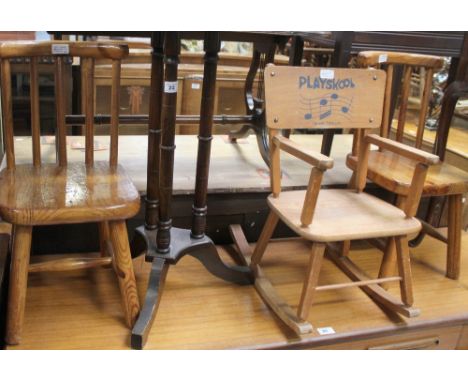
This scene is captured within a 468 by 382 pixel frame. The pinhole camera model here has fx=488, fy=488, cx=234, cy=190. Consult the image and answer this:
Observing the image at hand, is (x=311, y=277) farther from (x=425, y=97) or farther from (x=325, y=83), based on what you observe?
(x=425, y=97)

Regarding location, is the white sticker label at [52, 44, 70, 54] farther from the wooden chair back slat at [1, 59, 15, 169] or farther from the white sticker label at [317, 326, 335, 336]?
the white sticker label at [317, 326, 335, 336]

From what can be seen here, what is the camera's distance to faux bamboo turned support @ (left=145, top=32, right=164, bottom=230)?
1547 mm

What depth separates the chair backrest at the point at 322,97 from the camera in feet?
5.43

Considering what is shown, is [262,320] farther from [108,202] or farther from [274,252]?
[108,202]

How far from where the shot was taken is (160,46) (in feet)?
5.04

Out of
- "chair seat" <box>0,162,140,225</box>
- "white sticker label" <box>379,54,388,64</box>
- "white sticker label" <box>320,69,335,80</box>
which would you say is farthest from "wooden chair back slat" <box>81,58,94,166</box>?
"white sticker label" <box>379,54,388,64</box>

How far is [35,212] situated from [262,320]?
0.81 meters

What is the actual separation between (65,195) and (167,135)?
0.35m

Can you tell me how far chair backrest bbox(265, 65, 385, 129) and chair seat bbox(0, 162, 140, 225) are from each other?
0.56 m

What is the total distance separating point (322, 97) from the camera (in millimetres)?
1722

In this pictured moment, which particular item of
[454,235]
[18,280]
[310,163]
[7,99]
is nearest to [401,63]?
[454,235]

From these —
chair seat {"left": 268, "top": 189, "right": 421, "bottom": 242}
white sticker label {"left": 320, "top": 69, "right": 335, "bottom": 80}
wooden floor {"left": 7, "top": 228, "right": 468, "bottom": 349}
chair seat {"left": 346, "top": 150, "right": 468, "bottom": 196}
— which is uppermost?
white sticker label {"left": 320, "top": 69, "right": 335, "bottom": 80}

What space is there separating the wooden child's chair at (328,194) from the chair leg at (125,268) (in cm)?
47

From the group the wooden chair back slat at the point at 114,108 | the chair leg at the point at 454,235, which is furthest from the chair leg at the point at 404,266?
the wooden chair back slat at the point at 114,108
